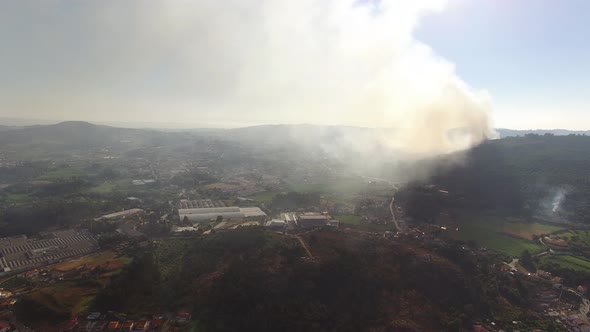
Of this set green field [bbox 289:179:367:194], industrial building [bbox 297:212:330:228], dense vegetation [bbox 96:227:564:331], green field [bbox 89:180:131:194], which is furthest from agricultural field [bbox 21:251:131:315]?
green field [bbox 289:179:367:194]

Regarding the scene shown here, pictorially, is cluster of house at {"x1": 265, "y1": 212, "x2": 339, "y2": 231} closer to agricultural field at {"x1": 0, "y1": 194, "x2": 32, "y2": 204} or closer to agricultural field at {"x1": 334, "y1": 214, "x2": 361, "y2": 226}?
agricultural field at {"x1": 334, "y1": 214, "x2": 361, "y2": 226}

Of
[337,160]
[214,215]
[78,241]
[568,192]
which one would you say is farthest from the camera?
[337,160]

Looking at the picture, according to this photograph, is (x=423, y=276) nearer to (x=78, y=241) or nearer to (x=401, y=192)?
(x=401, y=192)

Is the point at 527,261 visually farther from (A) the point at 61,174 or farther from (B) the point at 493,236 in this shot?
(A) the point at 61,174

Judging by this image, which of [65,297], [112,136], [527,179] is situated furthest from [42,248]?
[112,136]

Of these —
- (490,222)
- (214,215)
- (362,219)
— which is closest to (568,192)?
(490,222)

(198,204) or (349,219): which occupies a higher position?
(349,219)

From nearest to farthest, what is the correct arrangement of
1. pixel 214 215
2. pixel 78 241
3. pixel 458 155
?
1. pixel 78 241
2. pixel 214 215
3. pixel 458 155
